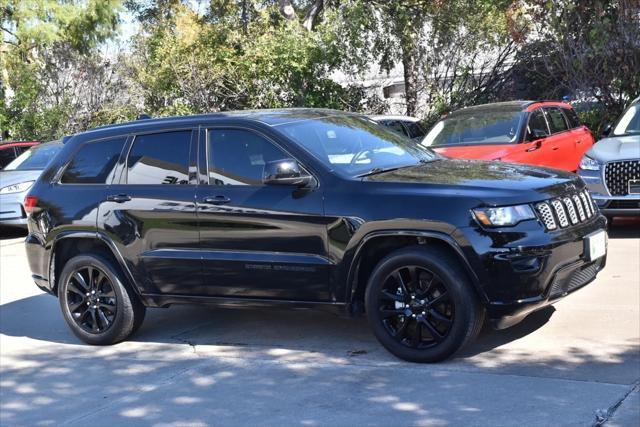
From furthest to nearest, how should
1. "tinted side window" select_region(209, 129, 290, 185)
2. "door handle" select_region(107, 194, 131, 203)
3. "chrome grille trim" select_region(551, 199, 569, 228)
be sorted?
"door handle" select_region(107, 194, 131, 203), "tinted side window" select_region(209, 129, 290, 185), "chrome grille trim" select_region(551, 199, 569, 228)

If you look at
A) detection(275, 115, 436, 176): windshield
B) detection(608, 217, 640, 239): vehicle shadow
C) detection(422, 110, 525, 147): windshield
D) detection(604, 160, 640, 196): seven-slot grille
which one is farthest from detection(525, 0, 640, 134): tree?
detection(275, 115, 436, 176): windshield

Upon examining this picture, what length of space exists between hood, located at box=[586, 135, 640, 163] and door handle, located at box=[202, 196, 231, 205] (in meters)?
5.49

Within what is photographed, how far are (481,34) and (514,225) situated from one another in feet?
45.5

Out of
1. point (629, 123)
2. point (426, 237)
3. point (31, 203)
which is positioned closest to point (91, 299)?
point (31, 203)

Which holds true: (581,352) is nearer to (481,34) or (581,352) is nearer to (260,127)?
(260,127)

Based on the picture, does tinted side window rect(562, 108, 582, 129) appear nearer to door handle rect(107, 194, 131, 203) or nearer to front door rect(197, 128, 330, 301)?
front door rect(197, 128, 330, 301)

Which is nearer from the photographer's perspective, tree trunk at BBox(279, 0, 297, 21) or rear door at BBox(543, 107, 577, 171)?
rear door at BBox(543, 107, 577, 171)

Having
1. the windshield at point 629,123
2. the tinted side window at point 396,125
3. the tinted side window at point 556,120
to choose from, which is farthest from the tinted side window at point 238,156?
the tinted side window at point 396,125

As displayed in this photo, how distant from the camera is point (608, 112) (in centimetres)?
1630

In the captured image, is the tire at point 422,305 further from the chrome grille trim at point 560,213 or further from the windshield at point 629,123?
the windshield at point 629,123

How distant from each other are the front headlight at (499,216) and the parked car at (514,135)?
17.8 feet

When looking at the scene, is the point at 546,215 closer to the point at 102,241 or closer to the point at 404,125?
the point at 102,241

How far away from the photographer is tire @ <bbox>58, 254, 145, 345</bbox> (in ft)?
22.1

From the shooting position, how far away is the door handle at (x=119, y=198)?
6.56 metres
